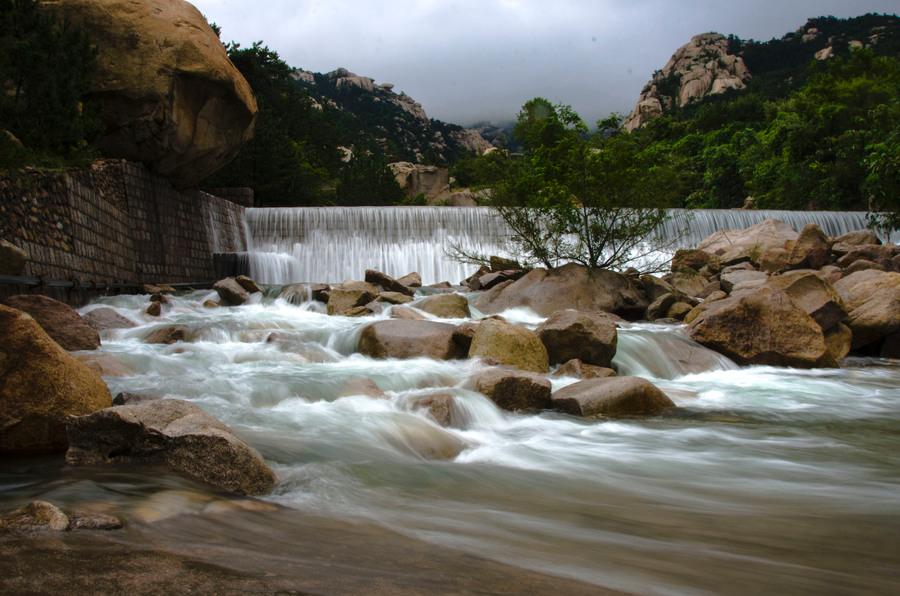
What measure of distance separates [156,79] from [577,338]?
10732 mm

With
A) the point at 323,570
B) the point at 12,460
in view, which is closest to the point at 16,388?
the point at 12,460

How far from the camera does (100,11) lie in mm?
14953

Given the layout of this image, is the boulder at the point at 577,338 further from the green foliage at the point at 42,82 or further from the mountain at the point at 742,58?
the mountain at the point at 742,58

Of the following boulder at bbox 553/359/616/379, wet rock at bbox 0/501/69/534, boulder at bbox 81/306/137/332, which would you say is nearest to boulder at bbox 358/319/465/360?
boulder at bbox 553/359/616/379

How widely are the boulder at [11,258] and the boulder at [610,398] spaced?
7336mm

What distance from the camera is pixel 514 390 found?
745 cm

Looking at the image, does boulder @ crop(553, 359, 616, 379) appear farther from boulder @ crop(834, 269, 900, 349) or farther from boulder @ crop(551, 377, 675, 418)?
boulder @ crop(834, 269, 900, 349)

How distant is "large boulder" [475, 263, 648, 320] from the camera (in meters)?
14.2

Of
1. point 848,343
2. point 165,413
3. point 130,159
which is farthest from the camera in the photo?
point 130,159

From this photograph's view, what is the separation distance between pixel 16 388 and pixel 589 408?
498 cm

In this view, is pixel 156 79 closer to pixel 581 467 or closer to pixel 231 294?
pixel 231 294

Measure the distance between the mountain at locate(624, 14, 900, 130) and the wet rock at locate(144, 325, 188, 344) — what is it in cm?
8369

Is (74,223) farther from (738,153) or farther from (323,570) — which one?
(738,153)

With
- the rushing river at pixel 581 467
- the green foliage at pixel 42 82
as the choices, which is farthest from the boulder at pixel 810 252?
the green foliage at pixel 42 82
